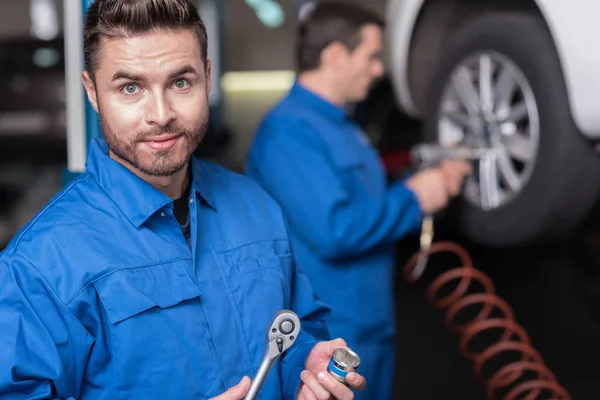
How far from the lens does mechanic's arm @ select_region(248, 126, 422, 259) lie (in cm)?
188

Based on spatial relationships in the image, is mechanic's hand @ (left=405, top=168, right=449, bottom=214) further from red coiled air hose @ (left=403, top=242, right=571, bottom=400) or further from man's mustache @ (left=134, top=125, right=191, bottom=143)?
man's mustache @ (left=134, top=125, right=191, bottom=143)

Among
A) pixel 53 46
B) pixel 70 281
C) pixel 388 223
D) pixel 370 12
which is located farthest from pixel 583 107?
pixel 53 46

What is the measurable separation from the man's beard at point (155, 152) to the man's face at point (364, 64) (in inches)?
42.5

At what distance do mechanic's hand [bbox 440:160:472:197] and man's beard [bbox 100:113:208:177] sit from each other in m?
1.12

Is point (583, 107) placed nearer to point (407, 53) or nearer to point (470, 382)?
point (407, 53)

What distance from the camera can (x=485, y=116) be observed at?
81.1 inches

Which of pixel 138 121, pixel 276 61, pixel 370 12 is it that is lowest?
pixel 276 61

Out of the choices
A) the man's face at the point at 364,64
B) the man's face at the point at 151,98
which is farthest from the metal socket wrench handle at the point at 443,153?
the man's face at the point at 151,98

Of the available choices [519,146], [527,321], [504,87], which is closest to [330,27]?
[504,87]

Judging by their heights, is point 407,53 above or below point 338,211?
above

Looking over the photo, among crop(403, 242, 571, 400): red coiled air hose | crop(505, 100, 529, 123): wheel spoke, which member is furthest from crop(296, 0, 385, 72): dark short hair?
crop(403, 242, 571, 400): red coiled air hose

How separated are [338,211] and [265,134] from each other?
0.30 metres

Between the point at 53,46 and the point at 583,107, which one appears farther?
the point at 53,46

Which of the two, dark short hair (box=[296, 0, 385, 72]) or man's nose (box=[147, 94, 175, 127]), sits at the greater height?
dark short hair (box=[296, 0, 385, 72])
